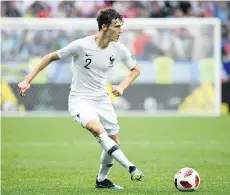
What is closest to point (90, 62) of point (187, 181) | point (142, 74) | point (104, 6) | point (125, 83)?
point (125, 83)

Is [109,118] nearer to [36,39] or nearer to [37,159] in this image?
[37,159]

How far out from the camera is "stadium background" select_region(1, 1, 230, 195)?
1079 cm

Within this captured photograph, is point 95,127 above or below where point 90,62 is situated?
below

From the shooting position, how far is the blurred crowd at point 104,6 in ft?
78.6

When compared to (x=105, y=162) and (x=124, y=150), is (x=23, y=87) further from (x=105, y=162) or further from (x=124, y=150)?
(x=124, y=150)

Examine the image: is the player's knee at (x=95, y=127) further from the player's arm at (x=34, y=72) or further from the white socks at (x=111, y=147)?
the player's arm at (x=34, y=72)

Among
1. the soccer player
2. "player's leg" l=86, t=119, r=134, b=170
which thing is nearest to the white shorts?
the soccer player

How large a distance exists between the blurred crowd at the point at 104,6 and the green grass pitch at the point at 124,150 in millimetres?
2410

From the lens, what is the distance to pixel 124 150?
15.4 m

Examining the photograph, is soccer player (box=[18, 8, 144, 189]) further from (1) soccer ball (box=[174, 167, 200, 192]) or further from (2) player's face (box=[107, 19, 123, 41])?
(1) soccer ball (box=[174, 167, 200, 192])

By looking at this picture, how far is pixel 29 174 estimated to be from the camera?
11.4 metres

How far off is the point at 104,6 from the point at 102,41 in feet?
52.0

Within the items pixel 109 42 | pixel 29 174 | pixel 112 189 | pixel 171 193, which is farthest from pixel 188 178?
pixel 29 174

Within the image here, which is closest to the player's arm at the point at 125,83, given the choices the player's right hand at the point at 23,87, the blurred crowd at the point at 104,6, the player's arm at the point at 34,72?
the player's arm at the point at 34,72
